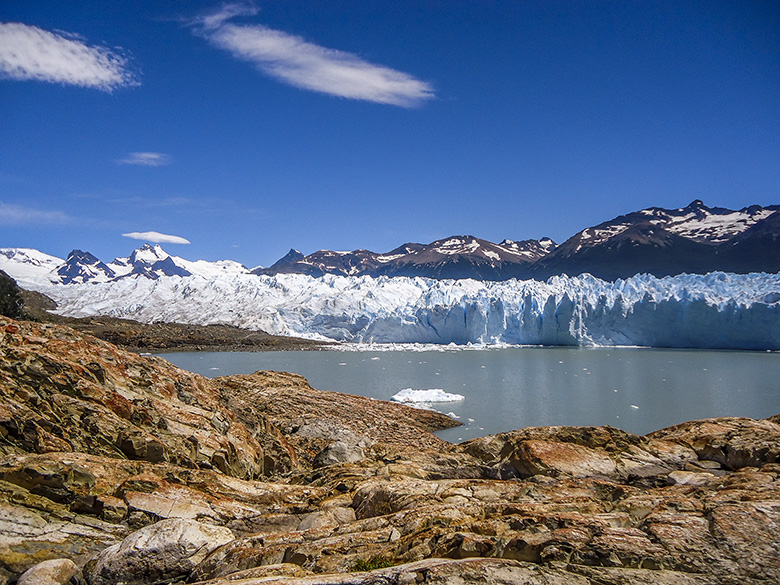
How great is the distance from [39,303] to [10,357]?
9354 centimetres

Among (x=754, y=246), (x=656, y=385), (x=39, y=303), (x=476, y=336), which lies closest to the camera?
(x=656, y=385)

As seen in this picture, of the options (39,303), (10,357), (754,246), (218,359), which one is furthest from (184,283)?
(754,246)

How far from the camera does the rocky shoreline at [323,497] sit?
329 centimetres

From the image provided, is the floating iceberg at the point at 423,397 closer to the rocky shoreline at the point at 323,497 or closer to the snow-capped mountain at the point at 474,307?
the rocky shoreline at the point at 323,497

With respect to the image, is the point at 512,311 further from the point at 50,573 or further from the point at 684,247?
the point at 684,247

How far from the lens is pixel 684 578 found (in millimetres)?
3006

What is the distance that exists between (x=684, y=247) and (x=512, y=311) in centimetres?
12332

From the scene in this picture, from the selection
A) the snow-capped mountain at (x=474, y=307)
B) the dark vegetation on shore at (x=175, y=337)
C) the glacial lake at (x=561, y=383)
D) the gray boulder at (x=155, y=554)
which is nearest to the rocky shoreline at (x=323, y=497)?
the gray boulder at (x=155, y=554)

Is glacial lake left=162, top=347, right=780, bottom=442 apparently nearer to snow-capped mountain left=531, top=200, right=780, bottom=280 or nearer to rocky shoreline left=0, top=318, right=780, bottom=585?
rocky shoreline left=0, top=318, right=780, bottom=585

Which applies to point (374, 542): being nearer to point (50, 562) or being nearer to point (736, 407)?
point (50, 562)

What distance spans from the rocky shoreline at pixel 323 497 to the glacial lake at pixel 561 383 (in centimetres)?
877

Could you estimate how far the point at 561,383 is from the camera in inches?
1094

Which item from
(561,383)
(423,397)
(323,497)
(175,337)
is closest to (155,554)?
(323,497)

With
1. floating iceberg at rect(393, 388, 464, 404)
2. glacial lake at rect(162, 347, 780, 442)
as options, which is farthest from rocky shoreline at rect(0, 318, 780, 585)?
floating iceberg at rect(393, 388, 464, 404)
